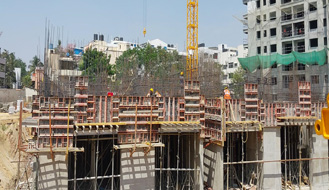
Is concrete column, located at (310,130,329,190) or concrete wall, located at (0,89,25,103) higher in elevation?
concrete wall, located at (0,89,25,103)

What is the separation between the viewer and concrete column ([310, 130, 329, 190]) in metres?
15.5

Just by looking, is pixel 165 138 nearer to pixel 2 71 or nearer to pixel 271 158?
pixel 271 158

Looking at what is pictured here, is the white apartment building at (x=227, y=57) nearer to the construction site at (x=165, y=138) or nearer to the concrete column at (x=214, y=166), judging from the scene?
the construction site at (x=165, y=138)

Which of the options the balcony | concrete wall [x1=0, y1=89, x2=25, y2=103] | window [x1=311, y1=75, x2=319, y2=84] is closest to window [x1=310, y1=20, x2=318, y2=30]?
the balcony

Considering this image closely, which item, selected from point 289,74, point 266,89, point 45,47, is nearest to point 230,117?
point 266,89

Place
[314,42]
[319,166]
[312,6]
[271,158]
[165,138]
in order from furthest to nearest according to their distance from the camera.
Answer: [312,6], [314,42], [319,166], [165,138], [271,158]

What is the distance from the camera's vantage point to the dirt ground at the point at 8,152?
17028 millimetres

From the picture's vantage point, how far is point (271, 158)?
1422 centimetres

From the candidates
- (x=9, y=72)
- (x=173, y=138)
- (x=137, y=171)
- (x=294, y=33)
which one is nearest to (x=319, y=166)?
(x=173, y=138)

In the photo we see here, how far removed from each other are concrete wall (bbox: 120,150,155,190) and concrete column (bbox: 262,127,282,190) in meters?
6.07

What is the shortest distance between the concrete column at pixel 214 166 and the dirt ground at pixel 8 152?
11.1 m

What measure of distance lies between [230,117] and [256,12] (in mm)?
29280

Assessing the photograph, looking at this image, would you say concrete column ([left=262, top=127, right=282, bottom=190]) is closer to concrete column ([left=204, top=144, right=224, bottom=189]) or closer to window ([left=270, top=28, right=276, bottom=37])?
concrete column ([left=204, top=144, right=224, bottom=189])

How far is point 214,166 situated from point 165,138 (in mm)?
3122
